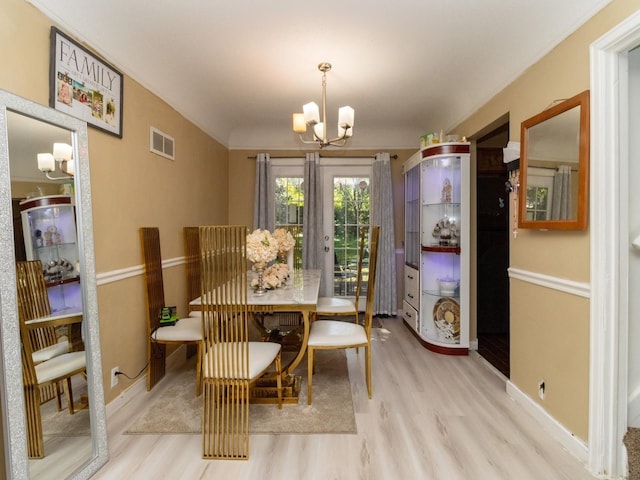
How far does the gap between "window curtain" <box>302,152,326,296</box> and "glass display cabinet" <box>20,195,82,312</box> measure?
308 cm

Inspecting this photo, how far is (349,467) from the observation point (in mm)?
1716

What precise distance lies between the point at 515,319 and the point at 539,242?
654 mm

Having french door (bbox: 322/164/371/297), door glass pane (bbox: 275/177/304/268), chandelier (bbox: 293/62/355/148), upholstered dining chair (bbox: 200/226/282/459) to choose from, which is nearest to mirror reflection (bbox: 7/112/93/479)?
upholstered dining chair (bbox: 200/226/282/459)

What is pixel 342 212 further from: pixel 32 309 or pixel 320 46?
pixel 32 309

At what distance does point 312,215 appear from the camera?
15.0 ft

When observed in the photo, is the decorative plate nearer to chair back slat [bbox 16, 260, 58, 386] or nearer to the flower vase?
the flower vase

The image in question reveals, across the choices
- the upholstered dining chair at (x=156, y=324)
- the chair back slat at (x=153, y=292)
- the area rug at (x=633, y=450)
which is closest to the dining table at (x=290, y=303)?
the upholstered dining chair at (x=156, y=324)

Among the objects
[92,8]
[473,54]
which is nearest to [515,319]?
[473,54]

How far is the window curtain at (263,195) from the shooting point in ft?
15.0

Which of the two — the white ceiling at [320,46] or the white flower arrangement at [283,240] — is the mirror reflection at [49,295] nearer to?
the white ceiling at [320,46]

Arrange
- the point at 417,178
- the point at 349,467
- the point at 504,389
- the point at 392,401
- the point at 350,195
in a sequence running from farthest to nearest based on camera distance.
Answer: the point at 350,195 < the point at 417,178 < the point at 504,389 < the point at 392,401 < the point at 349,467

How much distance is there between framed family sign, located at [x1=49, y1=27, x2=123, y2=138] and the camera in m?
1.76

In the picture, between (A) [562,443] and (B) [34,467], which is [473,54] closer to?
(A) [562,443]

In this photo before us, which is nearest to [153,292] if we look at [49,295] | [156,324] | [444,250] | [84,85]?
[156,324]
